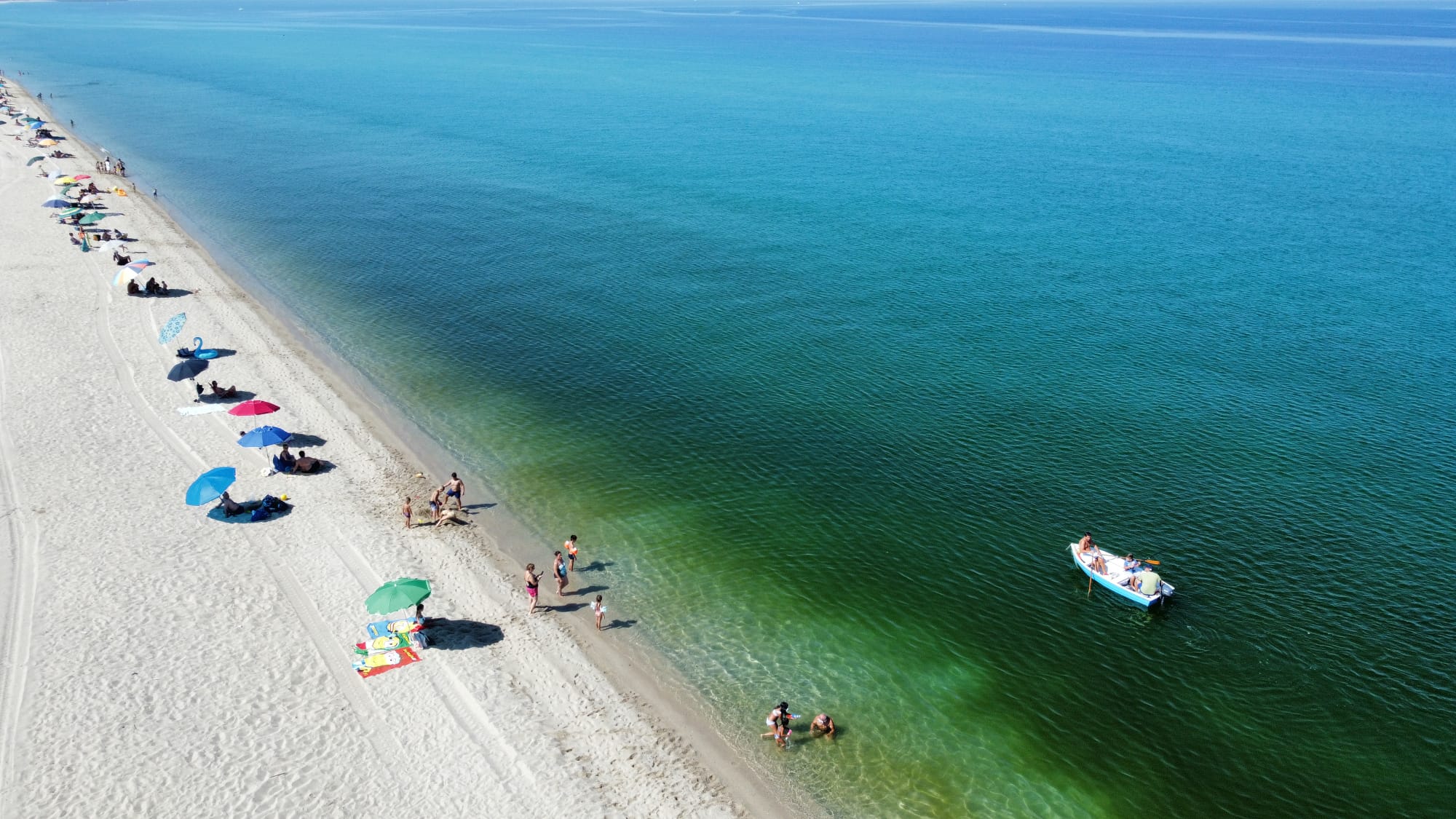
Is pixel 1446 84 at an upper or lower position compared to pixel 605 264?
upper

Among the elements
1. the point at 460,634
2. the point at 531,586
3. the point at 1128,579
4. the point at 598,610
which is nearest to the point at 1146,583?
the point at 1128,579

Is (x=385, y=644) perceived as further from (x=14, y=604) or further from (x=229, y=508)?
(x=14, y=604)

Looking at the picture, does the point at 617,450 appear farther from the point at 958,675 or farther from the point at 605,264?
the point at 605,264

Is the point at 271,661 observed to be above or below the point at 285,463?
below

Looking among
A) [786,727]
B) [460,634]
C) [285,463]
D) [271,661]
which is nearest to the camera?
[786,727]

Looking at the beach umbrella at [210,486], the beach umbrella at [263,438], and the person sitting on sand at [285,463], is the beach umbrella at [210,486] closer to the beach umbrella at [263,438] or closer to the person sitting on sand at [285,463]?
the beach umbrella at [263,438]

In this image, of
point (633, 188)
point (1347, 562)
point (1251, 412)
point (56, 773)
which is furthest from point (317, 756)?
point (633, 188)

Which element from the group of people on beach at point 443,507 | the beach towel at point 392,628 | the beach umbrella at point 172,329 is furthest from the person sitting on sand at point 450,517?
the beach umbrella at point 172,329
